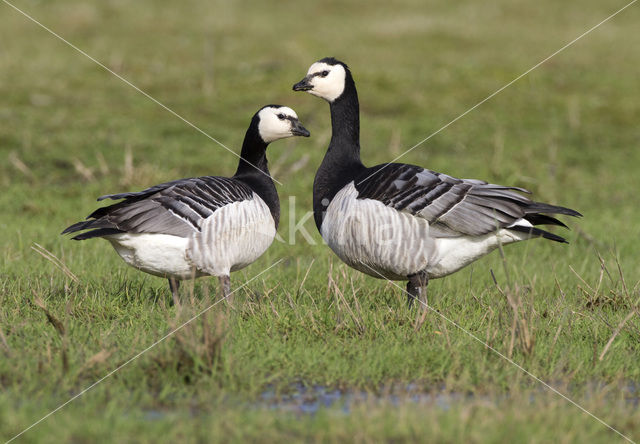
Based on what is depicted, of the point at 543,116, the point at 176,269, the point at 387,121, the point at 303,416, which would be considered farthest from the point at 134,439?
the point at 543,116

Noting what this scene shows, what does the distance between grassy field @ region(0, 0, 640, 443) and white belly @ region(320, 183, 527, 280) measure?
36cm

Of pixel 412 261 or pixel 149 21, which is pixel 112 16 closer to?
pixel 149 21

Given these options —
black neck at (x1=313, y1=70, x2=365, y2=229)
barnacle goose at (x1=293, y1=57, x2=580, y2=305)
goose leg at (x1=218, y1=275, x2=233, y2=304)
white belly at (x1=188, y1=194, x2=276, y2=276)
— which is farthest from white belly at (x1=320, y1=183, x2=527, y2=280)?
goose leg at (x1=218, y1=275, x2=233, y2=304)

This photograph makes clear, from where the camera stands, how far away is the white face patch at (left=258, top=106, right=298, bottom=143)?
7.81 metres

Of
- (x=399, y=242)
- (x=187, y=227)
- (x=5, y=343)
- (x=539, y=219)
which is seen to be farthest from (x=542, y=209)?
(x=5, y=343)

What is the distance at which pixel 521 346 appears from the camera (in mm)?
5469

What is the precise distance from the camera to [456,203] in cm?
656

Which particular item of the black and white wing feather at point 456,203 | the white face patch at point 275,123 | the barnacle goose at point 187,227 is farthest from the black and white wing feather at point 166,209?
the black and white wing feather at point 456,203

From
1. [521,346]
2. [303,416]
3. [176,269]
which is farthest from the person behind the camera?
[176,269]

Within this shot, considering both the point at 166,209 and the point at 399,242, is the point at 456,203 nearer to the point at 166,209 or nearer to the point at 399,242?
the point at 399,242

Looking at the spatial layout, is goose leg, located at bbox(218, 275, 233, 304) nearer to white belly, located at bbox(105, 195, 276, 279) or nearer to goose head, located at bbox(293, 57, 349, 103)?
white belly, located at bbox(105, 195, 276, 279)

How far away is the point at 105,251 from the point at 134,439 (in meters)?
5.25

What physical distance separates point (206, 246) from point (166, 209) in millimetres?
452

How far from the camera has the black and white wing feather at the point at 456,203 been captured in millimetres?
6445
